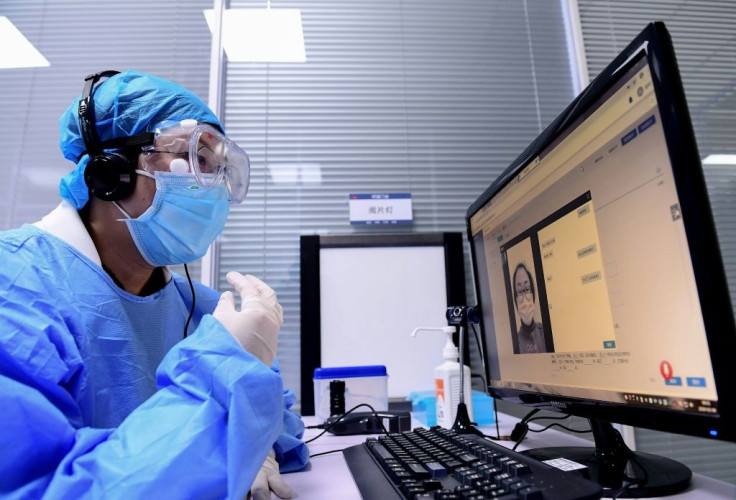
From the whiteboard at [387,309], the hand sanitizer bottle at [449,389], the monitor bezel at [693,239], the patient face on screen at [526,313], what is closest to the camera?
the monitor bezel at [693,239]

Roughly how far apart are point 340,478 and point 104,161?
77 cm

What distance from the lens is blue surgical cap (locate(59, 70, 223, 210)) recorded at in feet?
3.02

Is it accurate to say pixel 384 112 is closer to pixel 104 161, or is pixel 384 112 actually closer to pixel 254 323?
pixel 104 161

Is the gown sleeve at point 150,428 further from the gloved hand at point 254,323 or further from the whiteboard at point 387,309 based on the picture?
the whiteboard at point 387,309

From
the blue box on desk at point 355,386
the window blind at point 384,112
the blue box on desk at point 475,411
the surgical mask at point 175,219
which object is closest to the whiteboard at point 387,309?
the window blind at point 384,112

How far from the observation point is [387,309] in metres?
1.70

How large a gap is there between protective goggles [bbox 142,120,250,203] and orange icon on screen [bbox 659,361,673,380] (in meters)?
0.91

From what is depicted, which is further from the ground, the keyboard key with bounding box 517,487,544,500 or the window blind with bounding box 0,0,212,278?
the window blind with bounding box 0,0,212,278

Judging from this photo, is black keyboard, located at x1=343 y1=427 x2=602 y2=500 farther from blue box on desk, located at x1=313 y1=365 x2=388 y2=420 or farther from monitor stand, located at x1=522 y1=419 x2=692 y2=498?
blue box on desk, located at x1=313 y1=365 x2=388 y2=420

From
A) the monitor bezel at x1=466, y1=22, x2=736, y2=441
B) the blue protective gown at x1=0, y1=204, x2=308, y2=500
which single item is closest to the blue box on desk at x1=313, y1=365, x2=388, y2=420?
the blue protective gown at x1=0, y1=204, x2=308, y2=500

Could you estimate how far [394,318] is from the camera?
5.57 ft

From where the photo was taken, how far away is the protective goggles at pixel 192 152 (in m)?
0.95

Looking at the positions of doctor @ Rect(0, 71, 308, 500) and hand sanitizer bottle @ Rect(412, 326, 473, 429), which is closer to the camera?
doctor @ Rect(0, 71, 308, 500)

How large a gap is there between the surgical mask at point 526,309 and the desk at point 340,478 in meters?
0.26
